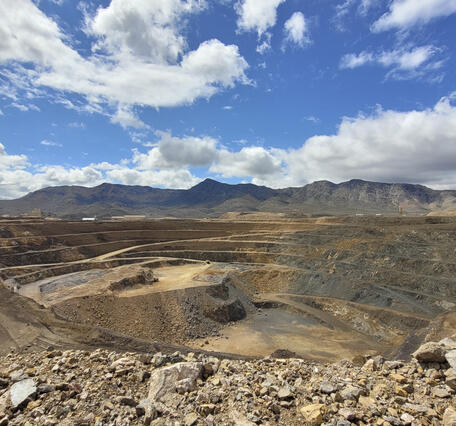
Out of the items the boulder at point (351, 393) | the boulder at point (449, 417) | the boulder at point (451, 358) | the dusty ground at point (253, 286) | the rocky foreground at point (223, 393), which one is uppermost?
the boulder at point (451, 358)

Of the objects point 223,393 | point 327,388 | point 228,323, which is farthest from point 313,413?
point 228,323

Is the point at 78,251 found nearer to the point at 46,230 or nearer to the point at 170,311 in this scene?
the point at 46,230

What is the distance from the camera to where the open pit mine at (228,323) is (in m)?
7.12

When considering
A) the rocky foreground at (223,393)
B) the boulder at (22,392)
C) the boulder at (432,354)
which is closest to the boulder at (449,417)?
the rocky foreground at (223,393)

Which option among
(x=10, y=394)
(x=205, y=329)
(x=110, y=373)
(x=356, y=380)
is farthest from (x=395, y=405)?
(x=205, y=329)

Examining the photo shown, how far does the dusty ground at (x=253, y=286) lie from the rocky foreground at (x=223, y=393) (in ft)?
50.6

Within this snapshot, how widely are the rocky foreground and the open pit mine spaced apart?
0.13 ft

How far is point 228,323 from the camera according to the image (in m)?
32.0

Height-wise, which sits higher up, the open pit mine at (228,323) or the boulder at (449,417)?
the boulder at (449,417)

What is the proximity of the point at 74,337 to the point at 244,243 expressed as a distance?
138 ft

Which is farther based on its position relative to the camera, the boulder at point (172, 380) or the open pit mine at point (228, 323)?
the boulder at point (172, 380)

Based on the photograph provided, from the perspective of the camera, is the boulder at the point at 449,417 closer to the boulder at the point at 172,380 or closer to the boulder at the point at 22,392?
the boulder at the point at 172,380

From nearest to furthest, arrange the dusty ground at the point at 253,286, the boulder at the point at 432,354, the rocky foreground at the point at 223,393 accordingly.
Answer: the rocky foreground at the point at 223,393 → the boulder at the point at 432,354 → the dusty ground at the point at 253,286

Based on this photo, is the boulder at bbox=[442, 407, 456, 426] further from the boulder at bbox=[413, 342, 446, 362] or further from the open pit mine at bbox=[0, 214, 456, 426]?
the boulder at bbox=[413, 342, 446, 362]
